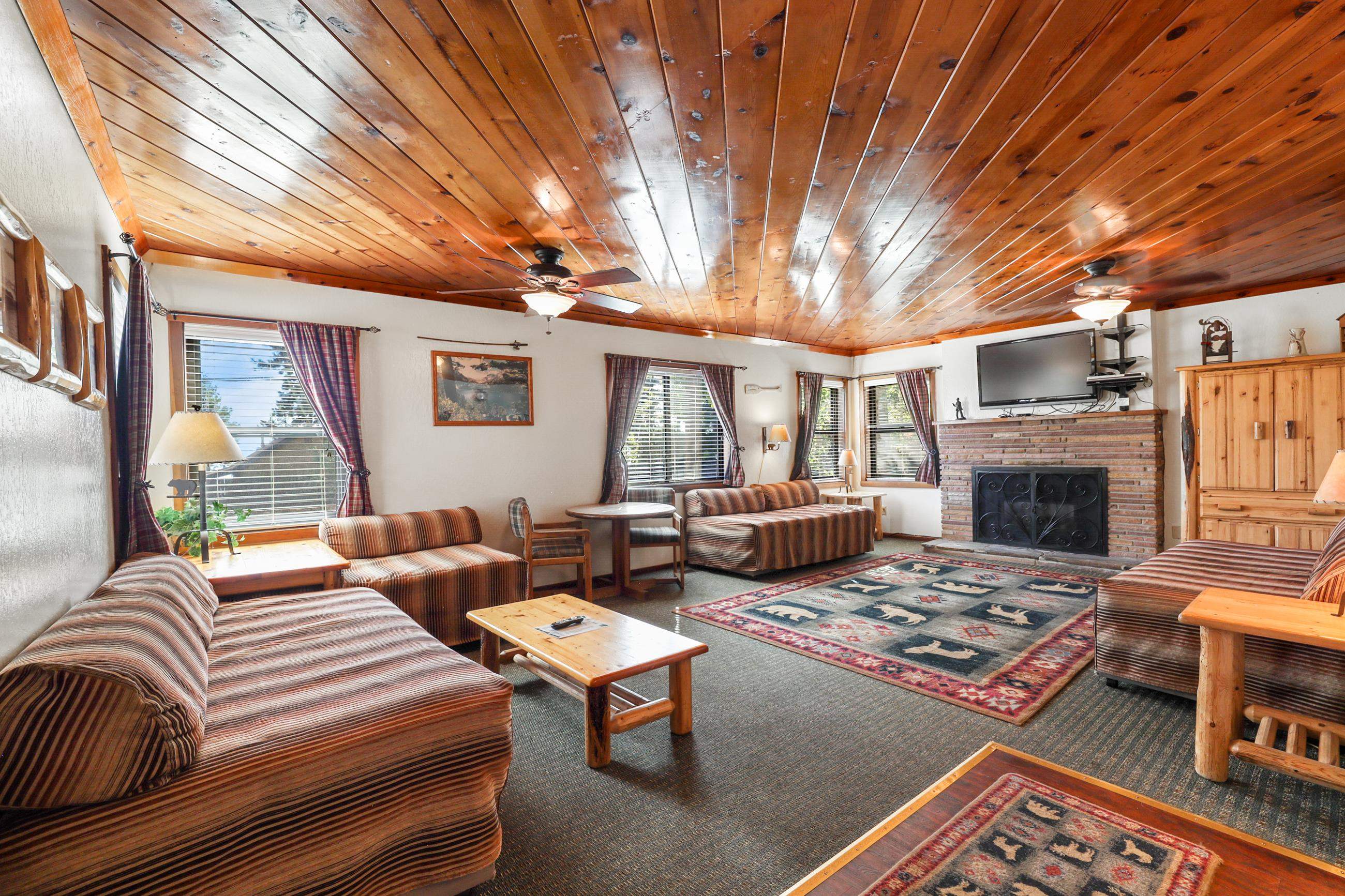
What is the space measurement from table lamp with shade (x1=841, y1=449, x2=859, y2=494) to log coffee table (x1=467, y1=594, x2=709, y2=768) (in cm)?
548

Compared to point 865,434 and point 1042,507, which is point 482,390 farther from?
point 1042,507

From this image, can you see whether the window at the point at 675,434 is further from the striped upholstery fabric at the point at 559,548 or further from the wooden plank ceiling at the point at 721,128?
the wooden plank ceiling at the point at 721,128

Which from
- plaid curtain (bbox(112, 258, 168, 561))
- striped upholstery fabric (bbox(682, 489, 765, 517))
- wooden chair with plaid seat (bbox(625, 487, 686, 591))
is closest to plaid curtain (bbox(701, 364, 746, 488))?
striped upholstery fabric (bbox(682, 489, 765, 517))

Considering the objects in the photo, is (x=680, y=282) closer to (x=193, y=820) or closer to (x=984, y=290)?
(x=984, y=290)

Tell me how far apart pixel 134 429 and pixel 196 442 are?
0.86ft

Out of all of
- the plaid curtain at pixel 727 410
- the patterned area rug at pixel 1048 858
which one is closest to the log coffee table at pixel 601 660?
the patterned area rug at pixel 1048 858

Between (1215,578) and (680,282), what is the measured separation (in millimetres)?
3625

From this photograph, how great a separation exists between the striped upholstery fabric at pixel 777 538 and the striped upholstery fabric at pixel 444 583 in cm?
219

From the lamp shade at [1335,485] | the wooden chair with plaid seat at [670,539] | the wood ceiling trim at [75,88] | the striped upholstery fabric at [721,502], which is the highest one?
the wood ceiling trim at [75,88]

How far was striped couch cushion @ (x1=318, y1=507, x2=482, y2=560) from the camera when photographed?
406 cm

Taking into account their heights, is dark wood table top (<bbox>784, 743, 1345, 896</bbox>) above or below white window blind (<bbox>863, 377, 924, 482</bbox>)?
below

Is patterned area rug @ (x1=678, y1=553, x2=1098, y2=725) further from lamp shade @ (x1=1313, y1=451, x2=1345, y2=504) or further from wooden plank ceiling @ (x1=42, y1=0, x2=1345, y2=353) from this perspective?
wooden plank ceiling @ (x1=42, y1=0, x2=1345, y2=353)

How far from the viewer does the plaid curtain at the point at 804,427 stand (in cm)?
772

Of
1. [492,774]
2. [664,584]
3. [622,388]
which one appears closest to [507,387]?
[622,388]
